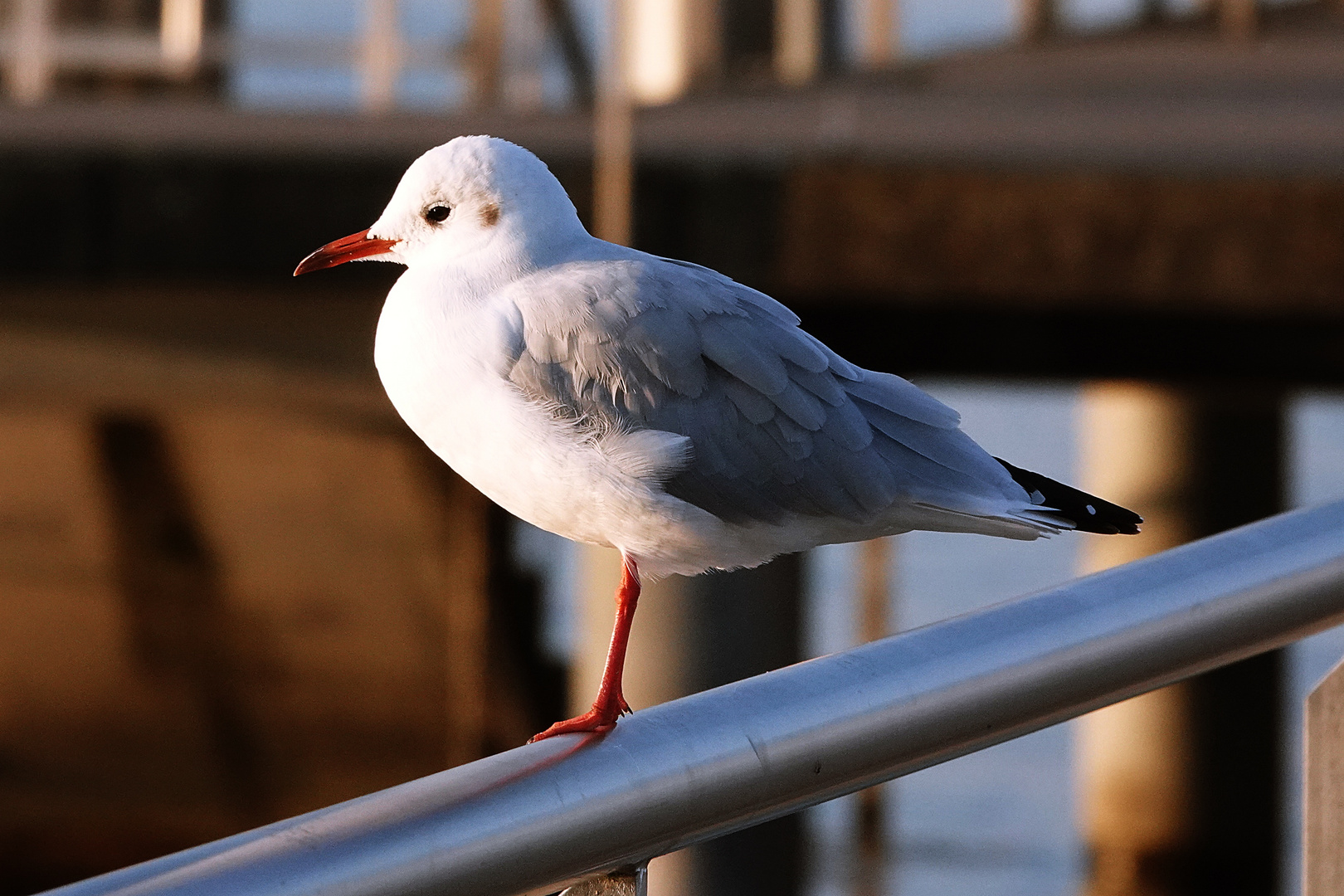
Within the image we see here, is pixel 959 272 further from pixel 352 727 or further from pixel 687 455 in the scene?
pixel 352 727

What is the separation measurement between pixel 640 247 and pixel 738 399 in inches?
83.1

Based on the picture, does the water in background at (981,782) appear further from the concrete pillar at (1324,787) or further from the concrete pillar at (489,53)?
the concrete pillar at (1324,787)

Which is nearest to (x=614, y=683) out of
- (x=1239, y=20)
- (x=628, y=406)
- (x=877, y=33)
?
(x=628, y=406)

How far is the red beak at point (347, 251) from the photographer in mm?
1267

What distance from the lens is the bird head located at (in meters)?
1.23

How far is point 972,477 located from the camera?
4.27 feet

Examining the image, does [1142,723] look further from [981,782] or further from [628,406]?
[628,406]

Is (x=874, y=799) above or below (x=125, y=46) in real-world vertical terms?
below

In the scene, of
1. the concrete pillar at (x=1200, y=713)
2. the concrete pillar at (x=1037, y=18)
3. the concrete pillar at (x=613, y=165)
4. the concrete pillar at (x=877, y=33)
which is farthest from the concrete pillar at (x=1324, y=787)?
the concrete pillar at (x=1200, y=713)

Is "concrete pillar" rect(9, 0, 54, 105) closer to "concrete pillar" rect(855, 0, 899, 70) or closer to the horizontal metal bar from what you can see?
"concrete pillar" rect(855, 0, 899, 70)

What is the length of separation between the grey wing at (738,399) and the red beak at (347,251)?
0.12m

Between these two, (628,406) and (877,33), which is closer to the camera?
(628,406)

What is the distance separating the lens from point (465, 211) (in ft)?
4.08

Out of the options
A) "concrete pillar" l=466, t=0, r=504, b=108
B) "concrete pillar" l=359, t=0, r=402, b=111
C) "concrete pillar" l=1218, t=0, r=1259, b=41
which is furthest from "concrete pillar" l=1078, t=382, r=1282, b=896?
"concrete pillar" l=359, t=0, r=402, b=111
